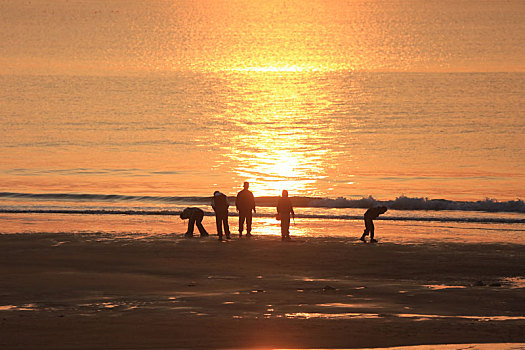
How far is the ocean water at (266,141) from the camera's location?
138 ft

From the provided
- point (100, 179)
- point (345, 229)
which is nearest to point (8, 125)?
point (100, 179)

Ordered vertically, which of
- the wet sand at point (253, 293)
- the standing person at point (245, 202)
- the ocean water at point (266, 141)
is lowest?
the wet sand at point (253, 293)

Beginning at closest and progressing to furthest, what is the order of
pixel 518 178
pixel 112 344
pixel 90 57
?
pixel 112 344 → pixel 518 178 → pixel 90 57

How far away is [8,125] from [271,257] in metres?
50.2

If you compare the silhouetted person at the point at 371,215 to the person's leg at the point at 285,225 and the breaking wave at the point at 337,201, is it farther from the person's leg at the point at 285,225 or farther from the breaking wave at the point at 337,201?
the breaking wave at the point at 337,201

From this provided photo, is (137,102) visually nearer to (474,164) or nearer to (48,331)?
(474,164)

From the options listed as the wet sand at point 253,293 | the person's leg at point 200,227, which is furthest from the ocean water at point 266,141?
the wet sand at point 253,293

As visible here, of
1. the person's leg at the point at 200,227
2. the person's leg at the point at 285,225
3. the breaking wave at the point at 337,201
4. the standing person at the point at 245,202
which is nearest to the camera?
the person's leg at the point at 285,225

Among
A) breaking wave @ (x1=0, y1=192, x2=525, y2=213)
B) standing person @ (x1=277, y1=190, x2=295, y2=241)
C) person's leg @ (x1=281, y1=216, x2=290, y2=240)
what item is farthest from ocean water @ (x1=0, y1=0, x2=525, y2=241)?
standing person @ (x1=277, y1=190, x2=295, y2=241)

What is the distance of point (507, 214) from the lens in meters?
40.4

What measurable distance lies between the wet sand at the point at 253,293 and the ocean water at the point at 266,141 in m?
6.23

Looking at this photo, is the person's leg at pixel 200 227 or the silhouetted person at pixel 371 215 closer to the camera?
the silhouetted person at pixel 371 215

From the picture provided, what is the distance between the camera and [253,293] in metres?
20.8

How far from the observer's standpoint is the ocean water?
138 ft
